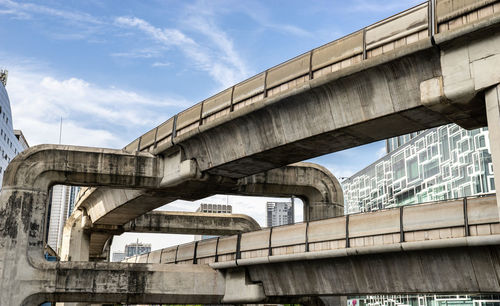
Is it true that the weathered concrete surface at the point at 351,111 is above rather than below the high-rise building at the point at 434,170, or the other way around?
below

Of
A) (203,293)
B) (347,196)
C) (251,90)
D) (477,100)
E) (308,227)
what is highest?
(347,196)

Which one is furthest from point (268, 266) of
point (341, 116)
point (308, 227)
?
point (341, 116)

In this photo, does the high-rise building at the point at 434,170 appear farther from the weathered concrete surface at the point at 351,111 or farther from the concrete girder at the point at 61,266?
the concrete girder at the point at 61,266

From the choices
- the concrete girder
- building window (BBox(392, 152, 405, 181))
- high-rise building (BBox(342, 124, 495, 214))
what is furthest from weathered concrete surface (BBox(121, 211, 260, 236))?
building window (BBox(392, 152, 405, 181))

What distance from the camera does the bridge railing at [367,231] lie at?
1330 centimetres

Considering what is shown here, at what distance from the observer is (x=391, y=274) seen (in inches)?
614

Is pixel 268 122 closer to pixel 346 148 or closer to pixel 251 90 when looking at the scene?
pixel 251 90

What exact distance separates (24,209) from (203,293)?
739 centimetres

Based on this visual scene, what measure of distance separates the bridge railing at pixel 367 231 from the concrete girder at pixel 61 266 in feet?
5.54

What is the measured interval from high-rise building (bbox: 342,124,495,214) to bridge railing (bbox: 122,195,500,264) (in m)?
42.9

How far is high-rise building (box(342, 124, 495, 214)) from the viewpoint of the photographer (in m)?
57.0

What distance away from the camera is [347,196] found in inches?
4321

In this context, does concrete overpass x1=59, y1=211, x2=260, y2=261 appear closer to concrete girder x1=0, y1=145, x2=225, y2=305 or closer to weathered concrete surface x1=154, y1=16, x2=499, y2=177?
concrete girder x1=0, y1=145, x2=225, y2=305

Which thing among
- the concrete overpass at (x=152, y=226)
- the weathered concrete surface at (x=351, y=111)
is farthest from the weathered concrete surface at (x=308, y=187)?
the concrete overpass at (x=152, y=226)
